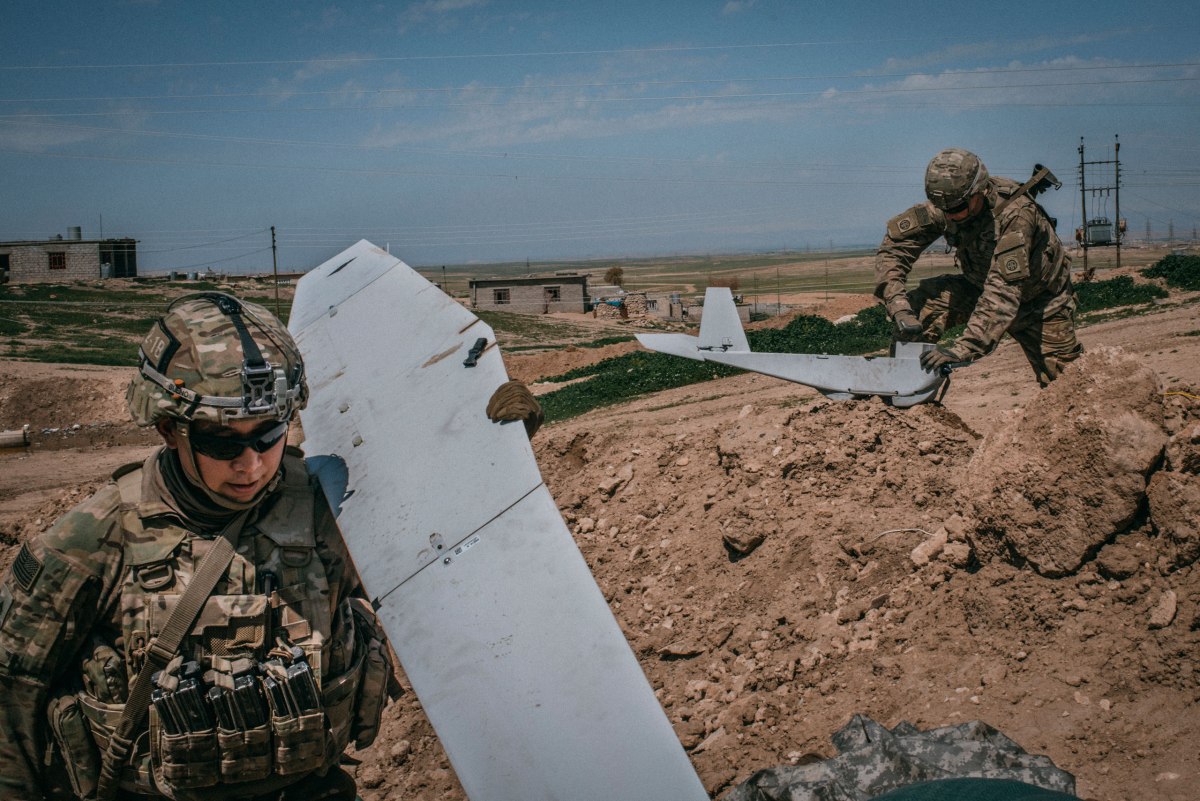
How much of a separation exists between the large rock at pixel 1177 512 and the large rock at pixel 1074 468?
9 centimetres

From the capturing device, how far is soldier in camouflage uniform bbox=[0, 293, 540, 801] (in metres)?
2.34

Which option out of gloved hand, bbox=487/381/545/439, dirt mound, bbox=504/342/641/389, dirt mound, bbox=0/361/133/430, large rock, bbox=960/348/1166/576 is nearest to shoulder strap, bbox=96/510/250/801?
gloved hand, bbox=487/381/545/439

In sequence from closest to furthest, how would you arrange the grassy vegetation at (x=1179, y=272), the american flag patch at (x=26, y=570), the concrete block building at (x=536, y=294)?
the american flag patch at (x=26, y=570), the grassy vegetation at (x=1179, y=272), the concrete block building at (x=536, y=294)

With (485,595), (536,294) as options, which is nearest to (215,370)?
(485,595)

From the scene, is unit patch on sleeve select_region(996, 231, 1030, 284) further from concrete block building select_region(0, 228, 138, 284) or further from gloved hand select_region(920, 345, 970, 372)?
concrete block building select_region(0, 228, 138, 284)

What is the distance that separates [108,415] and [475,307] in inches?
1325

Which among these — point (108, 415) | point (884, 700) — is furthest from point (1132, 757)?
point (108, 415)

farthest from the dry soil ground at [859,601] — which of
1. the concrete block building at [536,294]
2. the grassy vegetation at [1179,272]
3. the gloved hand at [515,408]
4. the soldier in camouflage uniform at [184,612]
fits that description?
the concrete block building at [536,294]

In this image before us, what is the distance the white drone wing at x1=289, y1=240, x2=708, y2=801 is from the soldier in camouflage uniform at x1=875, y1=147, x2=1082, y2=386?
3.93m

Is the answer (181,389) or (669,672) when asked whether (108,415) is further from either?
(181,389)

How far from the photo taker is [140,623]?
7.93ft

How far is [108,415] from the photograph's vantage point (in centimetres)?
1855

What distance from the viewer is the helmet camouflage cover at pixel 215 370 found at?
7.96ft

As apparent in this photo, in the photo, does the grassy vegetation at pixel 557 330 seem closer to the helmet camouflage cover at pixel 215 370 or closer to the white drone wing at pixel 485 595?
the white drone wing at pixel 485 595
